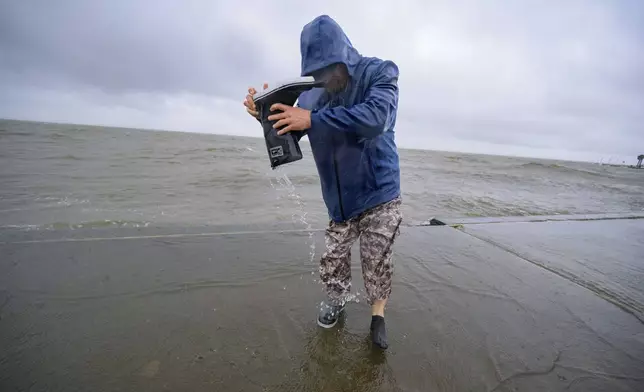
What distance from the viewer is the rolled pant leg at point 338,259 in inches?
74.2

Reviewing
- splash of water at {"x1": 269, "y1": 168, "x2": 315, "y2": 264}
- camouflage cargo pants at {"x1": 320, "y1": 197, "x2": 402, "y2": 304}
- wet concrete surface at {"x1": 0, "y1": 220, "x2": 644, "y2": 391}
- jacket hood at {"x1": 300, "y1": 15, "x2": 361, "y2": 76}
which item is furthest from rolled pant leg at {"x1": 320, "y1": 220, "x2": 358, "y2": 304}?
jacket hood at {"x1": 300, "y1": 15, "x2": 361, "y2": 76}

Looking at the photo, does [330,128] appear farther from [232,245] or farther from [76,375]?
[232,245]

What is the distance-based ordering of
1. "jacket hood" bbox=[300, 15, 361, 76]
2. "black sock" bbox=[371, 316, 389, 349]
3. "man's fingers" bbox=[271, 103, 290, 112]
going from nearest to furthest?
"man's fingers" bbox=[271, 103, 290, 112] < "jacket hood" bbox=[300, 15, 361, 76] < "black sock" bbox=[371, 316, 389, 349]

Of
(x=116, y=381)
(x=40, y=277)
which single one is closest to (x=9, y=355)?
(x=116, y=381)

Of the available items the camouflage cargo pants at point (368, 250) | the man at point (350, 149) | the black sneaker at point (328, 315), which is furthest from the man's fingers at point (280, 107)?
the black sneaker at point (328, 315)

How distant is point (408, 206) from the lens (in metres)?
7.14

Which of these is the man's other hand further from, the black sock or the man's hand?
the black sock

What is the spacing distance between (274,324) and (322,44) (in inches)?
62.6

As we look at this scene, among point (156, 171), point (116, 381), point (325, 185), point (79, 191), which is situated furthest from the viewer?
point (156, 171)

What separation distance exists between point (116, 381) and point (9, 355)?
579mm

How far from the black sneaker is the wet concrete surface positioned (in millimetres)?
48

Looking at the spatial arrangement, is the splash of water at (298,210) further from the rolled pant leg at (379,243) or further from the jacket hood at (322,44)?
the jacket hood at (322,44)

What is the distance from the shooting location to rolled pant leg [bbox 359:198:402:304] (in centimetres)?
178

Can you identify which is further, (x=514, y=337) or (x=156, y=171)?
(x=156, y=171)
